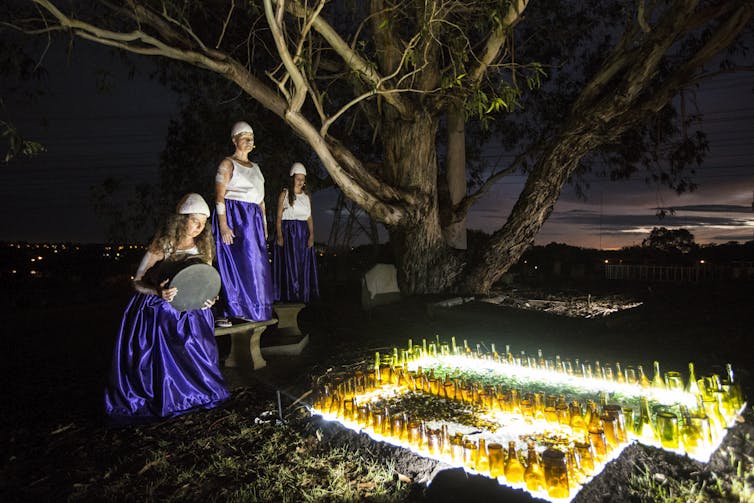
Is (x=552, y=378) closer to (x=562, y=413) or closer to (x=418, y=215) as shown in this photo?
(x=562, y=413)

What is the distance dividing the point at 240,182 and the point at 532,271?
41.2ft

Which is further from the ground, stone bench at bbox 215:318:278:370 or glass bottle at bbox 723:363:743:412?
stone bench at bbox 215:318:278:370

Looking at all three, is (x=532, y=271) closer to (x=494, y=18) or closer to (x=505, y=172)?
(x=505, y=172)

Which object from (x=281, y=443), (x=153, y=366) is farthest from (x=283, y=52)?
(x=281, y=443)

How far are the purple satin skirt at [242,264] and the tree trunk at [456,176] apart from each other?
21.0ft

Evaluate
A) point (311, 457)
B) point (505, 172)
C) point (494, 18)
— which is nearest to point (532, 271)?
point (505, 172)

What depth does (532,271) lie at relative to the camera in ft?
51.7

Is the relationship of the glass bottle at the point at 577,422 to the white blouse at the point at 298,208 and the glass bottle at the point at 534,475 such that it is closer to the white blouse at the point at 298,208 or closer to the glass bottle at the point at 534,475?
the glass bottle at the point at 534,475

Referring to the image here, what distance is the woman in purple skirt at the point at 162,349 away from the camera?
12.9 ft

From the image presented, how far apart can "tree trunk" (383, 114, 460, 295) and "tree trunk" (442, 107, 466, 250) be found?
4.33 feet

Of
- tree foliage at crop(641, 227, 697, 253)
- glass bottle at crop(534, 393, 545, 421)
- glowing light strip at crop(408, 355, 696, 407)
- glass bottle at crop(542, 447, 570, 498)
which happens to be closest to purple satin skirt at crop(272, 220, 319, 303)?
glowing light strip at crop(408, 355, 696, 407)

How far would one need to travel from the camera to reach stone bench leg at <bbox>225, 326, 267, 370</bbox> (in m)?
5.25

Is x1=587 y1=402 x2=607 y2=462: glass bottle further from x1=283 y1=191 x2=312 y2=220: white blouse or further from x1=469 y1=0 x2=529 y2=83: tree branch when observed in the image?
x1=469 y1=0 x2=529 y2=83: tree branch

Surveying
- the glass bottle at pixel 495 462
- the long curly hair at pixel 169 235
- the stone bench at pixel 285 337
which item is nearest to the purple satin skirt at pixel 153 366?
the long curly hair at pixel 169 235
